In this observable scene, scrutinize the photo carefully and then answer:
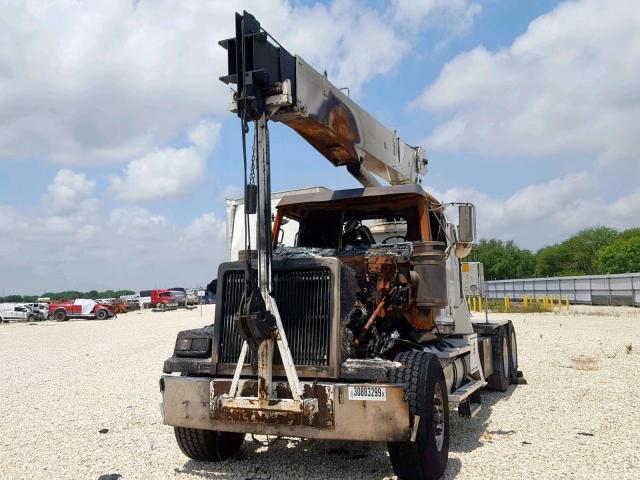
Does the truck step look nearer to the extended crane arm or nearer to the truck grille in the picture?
the truck grille

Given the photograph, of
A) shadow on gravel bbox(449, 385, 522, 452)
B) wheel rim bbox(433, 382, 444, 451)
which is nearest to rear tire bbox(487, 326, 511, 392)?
shadow on gravel bbox(449, 385, 522, 452)

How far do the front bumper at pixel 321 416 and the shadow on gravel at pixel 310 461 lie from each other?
667 millimetres

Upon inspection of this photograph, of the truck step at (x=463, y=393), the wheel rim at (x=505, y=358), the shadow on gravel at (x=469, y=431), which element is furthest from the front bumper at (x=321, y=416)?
the wheel rim at (x=505, y=358)

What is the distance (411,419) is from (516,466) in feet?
4.47

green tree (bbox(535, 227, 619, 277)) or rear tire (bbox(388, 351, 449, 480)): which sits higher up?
green tree (bbox(535, 227, 619, 277))

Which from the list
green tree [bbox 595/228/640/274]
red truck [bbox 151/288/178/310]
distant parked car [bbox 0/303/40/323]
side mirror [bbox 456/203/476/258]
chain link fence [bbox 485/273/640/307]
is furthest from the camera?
green tree [bbox 595/228/640/274]

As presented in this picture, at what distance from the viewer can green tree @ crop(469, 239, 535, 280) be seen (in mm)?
95062

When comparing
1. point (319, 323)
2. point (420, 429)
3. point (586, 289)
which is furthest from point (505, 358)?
point (586, 289)

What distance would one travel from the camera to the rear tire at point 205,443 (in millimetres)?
5629

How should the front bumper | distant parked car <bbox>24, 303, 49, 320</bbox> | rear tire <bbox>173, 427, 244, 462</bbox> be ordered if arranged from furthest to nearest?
1. distant parked car <bbox>24, 303, 49, 320</bbox>
2. rear tire <bbox>173, 427, 244, 462</bbox>
3. the front bumper

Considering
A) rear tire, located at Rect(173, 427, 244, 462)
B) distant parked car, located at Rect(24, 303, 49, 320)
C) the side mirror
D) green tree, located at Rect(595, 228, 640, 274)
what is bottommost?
rear tire, located at Rect(173, 427, 244, 462)

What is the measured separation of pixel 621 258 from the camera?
6925 cm

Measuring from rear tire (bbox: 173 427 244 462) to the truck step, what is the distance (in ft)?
7.26

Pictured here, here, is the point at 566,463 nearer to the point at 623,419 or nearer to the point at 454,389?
the point at 454,389
